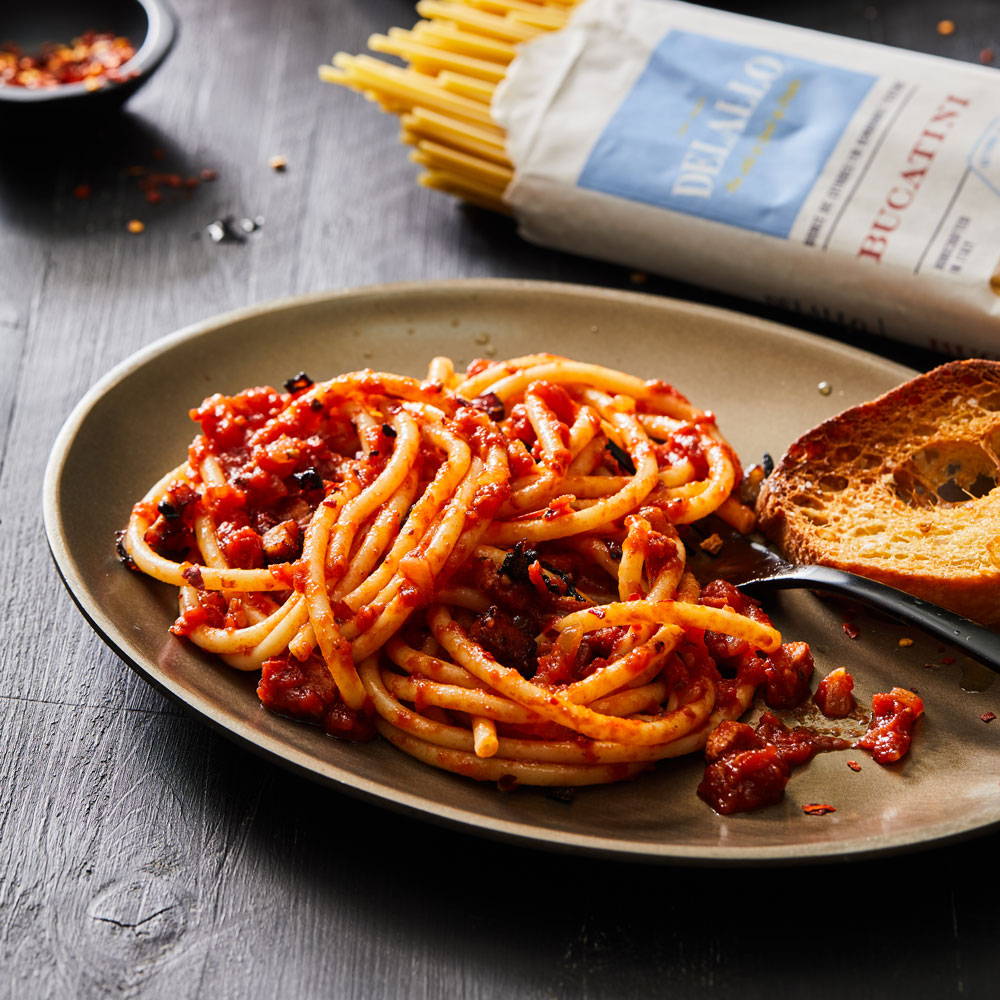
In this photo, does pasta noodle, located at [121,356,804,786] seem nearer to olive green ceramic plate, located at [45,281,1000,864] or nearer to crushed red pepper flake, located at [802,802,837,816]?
olive green ceramic plate, located at [45,281,1000,864]

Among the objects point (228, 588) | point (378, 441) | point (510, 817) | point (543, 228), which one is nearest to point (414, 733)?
point (510, 817)

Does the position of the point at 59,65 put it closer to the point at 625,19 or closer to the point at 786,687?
the point at 625,19

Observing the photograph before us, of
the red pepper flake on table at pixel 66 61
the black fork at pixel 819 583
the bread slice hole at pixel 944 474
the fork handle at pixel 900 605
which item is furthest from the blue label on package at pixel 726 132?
the red pepper flake on table at pixel 66 61

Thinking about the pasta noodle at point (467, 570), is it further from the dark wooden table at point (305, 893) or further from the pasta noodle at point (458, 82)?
the pasta noodle at point (458, 82)

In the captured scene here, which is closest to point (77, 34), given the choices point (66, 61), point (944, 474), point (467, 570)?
point (66, 61)

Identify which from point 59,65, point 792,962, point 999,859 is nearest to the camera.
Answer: point 792,962
